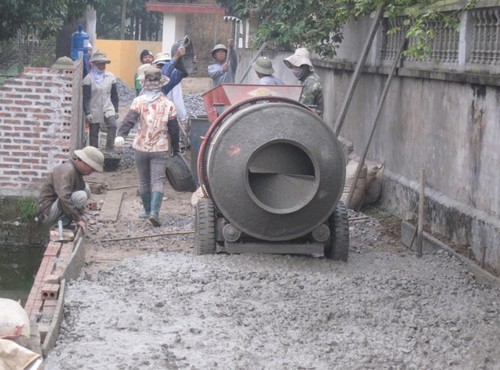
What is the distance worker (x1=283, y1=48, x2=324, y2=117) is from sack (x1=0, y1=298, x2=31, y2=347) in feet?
21.1

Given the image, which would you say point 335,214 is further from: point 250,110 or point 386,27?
point 386,27

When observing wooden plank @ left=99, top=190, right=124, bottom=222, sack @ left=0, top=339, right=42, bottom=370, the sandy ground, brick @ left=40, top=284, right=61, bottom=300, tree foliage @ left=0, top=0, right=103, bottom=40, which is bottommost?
wooden plank @ left=99, top=190, right=124, bottom=222

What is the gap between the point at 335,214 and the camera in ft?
32.7

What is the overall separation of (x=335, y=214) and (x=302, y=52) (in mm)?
3318

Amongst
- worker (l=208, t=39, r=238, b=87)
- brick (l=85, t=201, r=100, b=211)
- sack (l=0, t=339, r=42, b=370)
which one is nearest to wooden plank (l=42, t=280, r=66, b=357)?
sack (l=0, t=339, r=42, b=370)

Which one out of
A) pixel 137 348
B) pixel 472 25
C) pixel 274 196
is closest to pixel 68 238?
pixel 274 196

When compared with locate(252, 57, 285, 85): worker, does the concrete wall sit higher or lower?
lower

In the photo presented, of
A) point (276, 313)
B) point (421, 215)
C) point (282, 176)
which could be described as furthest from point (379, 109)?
point (276, 313)

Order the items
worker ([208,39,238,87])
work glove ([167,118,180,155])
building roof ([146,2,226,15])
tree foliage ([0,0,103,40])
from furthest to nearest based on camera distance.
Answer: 1. building roof ([146,2,226,15])
2. worker ([208,39,238,87])
3. tree foliage ([0,0,103,40])
4. work glove ([167,118,180,155])

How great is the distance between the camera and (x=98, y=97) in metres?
16.6

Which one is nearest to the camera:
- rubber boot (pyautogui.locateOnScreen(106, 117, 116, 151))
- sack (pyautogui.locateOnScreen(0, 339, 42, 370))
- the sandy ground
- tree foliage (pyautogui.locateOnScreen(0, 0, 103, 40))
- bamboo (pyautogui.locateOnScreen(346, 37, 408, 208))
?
sack (pyautogui.locateOnScreen(0, 339, 42, 370))

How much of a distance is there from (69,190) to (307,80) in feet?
11.3

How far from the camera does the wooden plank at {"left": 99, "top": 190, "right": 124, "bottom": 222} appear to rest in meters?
12.5

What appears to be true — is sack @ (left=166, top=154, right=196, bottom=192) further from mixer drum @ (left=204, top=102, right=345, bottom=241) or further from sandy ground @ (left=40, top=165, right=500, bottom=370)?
mixer drum @ (left=204, top=102, right=345, bottom=241)
